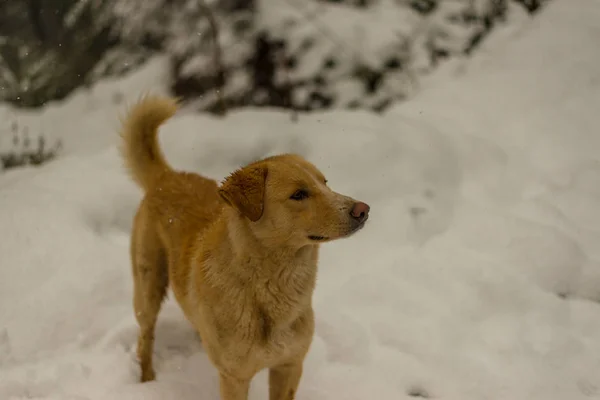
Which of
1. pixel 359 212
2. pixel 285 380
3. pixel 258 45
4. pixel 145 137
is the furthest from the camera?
pixel 258 45

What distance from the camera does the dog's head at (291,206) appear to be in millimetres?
1851

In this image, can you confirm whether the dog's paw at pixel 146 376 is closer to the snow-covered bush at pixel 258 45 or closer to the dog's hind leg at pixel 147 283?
the dog's hind leg at pixel 147 283

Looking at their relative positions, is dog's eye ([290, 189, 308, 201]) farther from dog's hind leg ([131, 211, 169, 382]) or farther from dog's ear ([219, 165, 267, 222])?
dog's hind leg ([131, 211, 169, 382])

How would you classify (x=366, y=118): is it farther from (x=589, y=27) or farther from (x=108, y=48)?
(x=108, y=48)

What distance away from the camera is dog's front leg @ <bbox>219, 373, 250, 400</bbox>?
2.15 m

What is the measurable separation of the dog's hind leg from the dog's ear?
85 centimetres

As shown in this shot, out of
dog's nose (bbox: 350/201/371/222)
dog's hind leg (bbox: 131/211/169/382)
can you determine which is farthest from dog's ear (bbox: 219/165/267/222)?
dog's hind leg (bbox: 131/211/169/382)

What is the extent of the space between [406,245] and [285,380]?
1.76m

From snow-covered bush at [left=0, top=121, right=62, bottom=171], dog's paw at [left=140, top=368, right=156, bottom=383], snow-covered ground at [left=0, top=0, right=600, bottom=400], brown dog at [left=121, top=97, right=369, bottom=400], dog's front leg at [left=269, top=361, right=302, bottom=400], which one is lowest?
snow-covered bush at [left=0, top=121, right=62, bottom=171]

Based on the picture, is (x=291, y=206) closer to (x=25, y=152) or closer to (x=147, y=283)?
(x=147, y=283)

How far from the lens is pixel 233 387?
2.16 metres

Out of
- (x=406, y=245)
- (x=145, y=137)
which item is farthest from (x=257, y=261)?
(x=406, y=245)

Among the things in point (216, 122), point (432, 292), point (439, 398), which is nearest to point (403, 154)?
point (432, 292)

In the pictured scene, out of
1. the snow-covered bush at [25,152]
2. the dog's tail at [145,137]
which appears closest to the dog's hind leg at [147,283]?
the dog's tail at [145,137]
